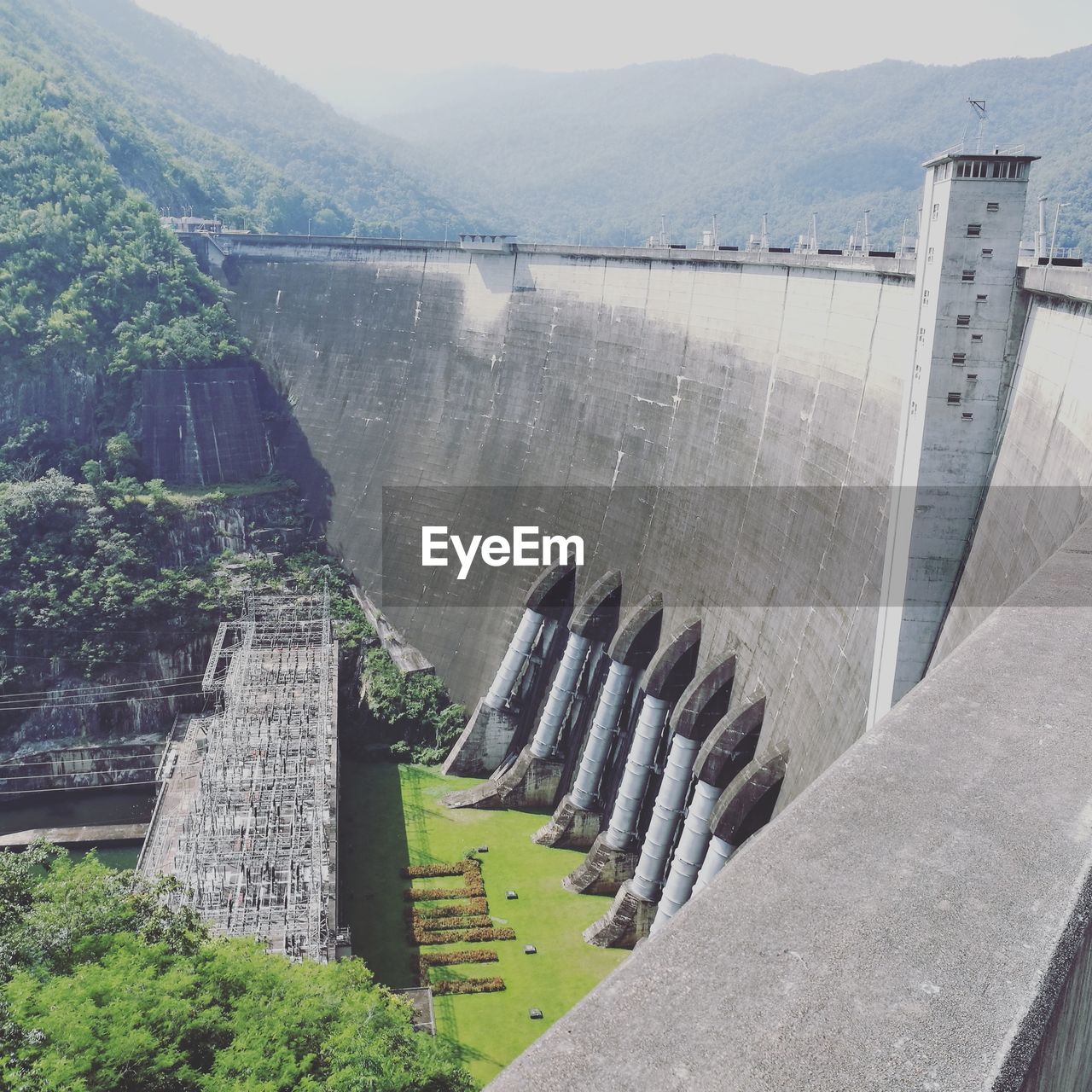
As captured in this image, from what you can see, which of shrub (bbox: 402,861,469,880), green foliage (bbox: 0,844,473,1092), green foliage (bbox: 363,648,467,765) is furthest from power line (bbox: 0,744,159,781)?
green foliage (bbox: 0,844,473,1092)

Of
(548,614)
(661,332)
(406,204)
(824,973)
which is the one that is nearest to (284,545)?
(548,614)

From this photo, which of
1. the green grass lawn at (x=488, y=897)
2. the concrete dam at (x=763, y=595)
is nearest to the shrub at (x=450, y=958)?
the green grass lawn at (x=488, y=897)

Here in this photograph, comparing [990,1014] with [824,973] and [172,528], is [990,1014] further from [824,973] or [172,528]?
[172,528]

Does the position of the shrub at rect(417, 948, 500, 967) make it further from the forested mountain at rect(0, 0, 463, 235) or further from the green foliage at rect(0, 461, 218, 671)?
the forested mountain at rect(0, 0, 463, 235)

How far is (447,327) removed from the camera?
158 feet

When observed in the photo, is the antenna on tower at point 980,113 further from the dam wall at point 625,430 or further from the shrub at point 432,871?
the shrub at point 432,871

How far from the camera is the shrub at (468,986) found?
2656cm

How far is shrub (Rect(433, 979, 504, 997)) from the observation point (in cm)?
2656

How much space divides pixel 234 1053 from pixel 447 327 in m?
35.3

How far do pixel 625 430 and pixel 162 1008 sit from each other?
2376 cm

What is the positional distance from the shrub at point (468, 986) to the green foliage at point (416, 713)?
1205 cm

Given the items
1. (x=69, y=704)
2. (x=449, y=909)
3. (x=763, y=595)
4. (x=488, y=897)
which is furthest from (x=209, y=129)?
(x=763, y=595)

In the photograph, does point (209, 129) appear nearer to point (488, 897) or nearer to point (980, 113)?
point (488, 897)

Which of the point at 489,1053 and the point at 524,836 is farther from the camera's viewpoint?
the point at 524,836
